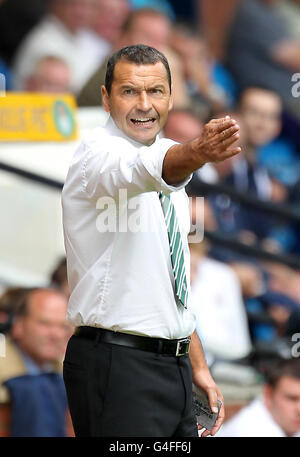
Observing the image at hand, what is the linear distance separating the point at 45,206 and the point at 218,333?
4.45 feet

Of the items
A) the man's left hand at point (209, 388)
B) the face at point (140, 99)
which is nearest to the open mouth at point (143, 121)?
the face at point (140, 99)

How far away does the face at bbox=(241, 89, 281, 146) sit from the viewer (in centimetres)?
869

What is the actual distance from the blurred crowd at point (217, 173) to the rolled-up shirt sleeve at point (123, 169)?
2.30 meters

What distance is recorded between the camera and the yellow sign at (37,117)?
249 inches

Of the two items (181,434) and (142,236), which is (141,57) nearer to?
(142,236)

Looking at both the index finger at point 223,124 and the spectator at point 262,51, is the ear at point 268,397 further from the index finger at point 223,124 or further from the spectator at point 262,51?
the spectator at point 262,51

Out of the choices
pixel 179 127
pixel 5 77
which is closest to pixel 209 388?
pixel 5 77

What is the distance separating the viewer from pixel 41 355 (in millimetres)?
5527

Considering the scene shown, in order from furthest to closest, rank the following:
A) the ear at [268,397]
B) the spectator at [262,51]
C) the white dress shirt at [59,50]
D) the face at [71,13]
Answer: the spectator at [262,51] < the face at [71,13] < the white dress shirt at [59,50] < the ear at [268,397]

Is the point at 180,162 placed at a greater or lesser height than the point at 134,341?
greater

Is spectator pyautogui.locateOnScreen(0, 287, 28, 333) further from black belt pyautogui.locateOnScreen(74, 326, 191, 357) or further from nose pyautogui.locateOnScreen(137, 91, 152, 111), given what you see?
nose pyautogui.locateOnScreen(137, 91, 152, 111)

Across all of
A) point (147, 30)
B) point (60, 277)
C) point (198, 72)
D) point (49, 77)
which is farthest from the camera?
point (198, 72)

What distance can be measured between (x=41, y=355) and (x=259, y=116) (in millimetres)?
3874

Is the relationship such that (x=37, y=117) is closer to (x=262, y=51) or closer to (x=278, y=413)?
(x=278, y=413)
